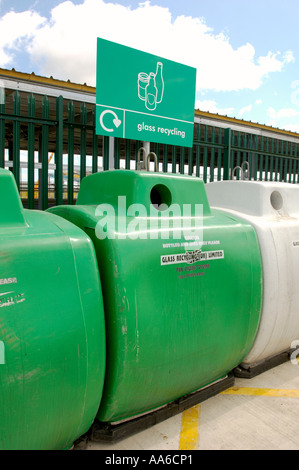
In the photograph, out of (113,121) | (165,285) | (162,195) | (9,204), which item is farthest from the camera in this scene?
(113,121)

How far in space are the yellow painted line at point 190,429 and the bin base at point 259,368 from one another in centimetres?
47

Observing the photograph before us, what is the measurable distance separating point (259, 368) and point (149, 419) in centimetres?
93

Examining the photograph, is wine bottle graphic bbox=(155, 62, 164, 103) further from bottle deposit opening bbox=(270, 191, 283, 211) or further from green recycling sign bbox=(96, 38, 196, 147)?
bottle deposit opening bbox=(270, 191, 283, 211)

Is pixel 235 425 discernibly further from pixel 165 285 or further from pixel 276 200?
pixel 276 200

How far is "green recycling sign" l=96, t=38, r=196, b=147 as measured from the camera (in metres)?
3.44

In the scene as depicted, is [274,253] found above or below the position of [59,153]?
below

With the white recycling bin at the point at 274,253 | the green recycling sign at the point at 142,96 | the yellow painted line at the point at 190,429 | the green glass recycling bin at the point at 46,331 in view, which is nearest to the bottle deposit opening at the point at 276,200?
the white recycling bin at the point at 274,253

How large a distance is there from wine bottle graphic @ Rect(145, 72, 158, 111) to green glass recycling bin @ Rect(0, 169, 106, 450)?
2.68 m

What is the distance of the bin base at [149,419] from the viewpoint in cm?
164

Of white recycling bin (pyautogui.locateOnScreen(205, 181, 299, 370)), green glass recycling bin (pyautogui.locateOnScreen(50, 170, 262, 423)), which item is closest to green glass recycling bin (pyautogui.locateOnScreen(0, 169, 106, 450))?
green glass recycling bin (pyautogui.locateOnScreen(50, 170, 262, 423))

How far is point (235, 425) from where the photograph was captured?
1.79 m

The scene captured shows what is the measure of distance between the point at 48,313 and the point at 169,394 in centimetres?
83

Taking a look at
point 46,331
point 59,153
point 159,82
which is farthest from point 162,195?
point 159,82

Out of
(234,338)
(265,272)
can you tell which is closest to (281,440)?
(234,338)
